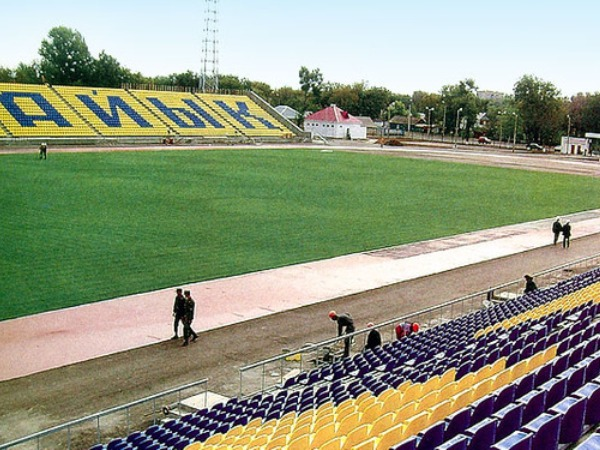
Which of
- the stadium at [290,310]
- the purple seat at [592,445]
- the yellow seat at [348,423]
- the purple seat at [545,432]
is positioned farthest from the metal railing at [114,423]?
the purple seat at [592,445]

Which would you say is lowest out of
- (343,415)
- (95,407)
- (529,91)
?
(95,407)

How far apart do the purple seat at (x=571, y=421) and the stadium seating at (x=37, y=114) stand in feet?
223

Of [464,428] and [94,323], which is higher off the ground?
[464,428]

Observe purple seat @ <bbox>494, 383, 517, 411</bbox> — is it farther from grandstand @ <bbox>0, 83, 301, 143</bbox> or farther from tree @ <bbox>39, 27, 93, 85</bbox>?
tree @ <bbox>39, 27, 93, 85</bbox>

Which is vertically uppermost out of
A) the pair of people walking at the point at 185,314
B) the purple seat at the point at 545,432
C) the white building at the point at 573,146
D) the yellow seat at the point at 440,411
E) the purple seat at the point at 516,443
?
the white building at the point at 573,146

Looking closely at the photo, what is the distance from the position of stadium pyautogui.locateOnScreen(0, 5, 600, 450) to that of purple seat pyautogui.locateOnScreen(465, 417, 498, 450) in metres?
0.03

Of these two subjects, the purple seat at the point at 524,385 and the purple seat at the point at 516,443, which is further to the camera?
the purple seat at the point at 524,385

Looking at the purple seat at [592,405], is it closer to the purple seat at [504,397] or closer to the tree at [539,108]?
the purple seat at [504,397]

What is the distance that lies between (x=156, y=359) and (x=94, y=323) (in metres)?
3.10

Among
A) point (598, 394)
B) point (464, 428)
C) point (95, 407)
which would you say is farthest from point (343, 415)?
point (95, 407)

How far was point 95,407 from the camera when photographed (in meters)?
13.3

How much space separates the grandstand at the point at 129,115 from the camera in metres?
72.5

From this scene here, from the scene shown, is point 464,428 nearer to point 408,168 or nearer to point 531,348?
point 531,348

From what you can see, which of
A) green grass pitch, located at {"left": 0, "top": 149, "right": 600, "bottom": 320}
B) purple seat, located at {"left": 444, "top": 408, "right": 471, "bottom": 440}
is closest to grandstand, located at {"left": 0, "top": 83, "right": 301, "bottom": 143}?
green grass pitch, located at {"left": 0, "top": 149, "right": 600, "bottom": 320}
